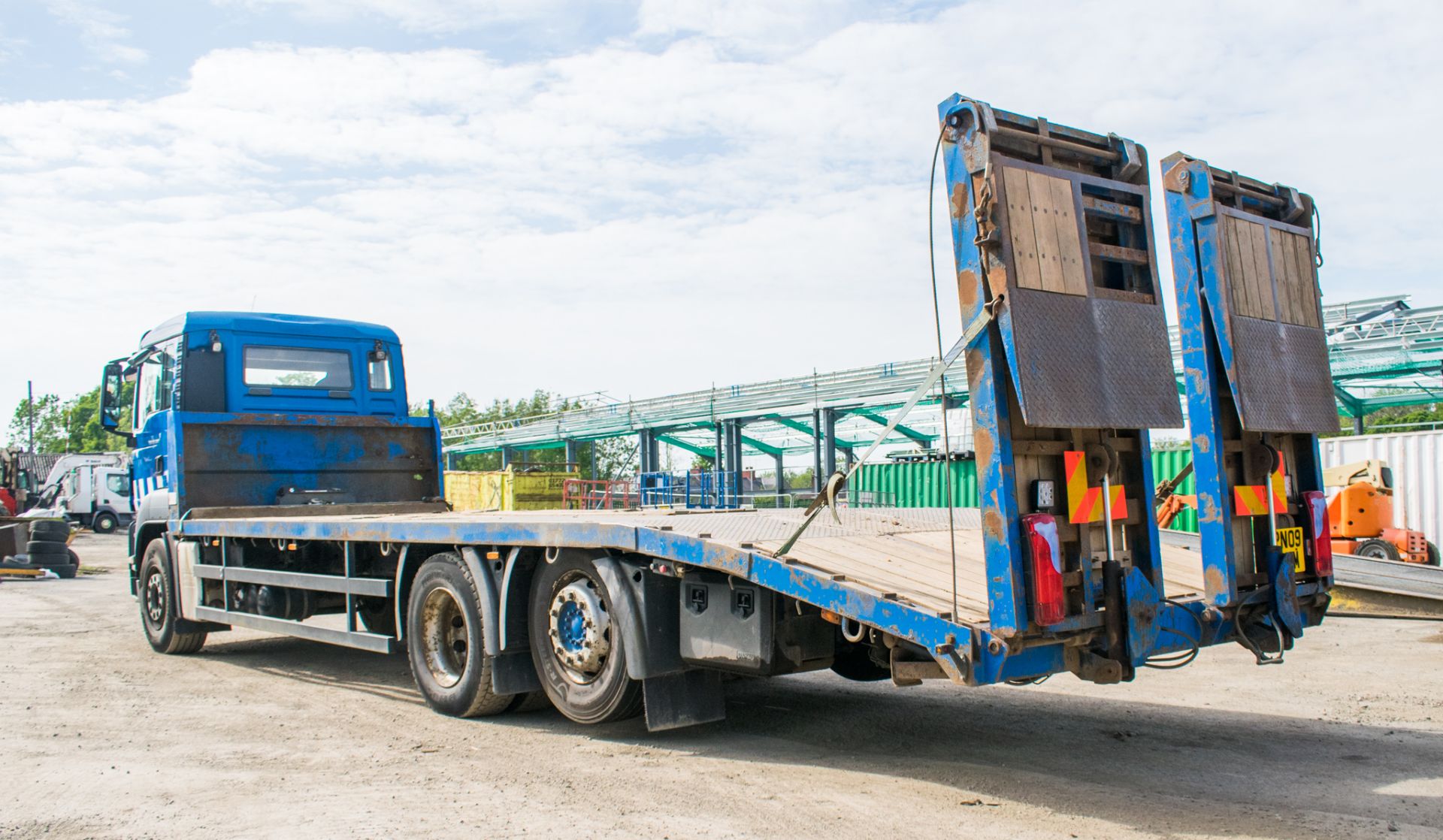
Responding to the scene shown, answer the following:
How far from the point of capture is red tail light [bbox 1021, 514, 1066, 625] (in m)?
4.67

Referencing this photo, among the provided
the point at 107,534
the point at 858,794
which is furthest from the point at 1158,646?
the point at 107,534

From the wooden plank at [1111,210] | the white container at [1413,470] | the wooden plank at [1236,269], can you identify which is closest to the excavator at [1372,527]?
the white container at [1413,470]

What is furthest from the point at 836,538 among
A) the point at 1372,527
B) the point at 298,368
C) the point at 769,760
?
the point at 1372,527

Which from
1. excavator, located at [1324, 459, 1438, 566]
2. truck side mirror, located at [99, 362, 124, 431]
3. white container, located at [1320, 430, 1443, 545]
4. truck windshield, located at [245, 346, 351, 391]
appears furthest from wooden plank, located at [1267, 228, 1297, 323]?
white container, located at [1320, 430, 1443, 545]

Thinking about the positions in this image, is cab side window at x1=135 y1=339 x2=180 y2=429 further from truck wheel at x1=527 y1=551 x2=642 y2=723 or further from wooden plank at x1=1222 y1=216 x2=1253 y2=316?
wooden plank at x1=1222 y1=216 x2=1253 y2=316

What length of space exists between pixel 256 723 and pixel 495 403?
222ft

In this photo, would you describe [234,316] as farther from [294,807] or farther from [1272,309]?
[1272,309]

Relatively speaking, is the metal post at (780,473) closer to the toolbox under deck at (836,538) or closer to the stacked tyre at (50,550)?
the stacked tyre at (50,550)

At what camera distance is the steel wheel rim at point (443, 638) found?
7.29 meters

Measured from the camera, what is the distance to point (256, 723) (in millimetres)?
7211

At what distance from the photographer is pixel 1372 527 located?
16.5 meters

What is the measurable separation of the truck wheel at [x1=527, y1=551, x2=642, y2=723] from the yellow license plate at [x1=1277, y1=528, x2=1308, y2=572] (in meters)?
3.38

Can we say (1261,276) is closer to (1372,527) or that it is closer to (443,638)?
(443,638)

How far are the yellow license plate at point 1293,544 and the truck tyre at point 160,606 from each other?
9165mm
